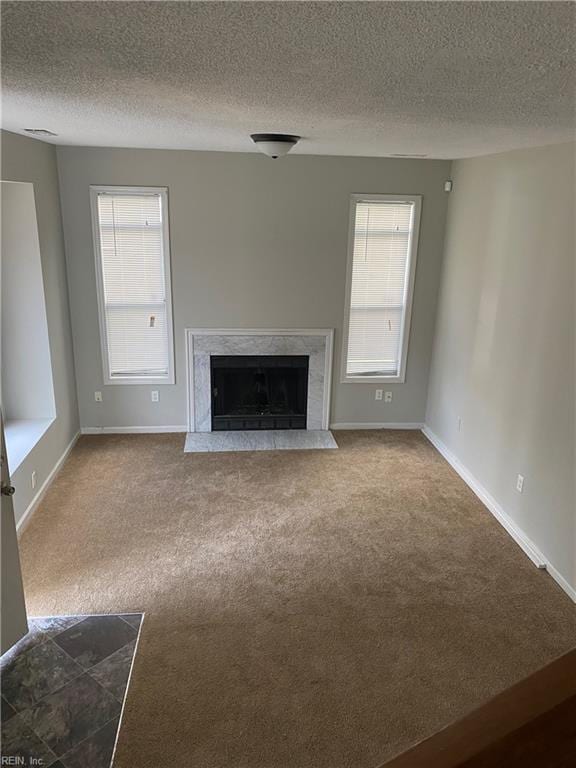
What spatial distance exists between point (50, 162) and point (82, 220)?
505 mm

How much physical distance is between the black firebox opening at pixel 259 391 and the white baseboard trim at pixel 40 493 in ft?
4.46

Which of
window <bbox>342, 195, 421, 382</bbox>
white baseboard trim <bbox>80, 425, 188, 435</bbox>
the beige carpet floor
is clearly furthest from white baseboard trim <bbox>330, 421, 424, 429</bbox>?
white baseboard trim <bbox>80, 425, 188, 435</bbox>

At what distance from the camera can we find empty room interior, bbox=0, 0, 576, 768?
54.7 inches

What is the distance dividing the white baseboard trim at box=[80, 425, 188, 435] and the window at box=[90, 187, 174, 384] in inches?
18.8

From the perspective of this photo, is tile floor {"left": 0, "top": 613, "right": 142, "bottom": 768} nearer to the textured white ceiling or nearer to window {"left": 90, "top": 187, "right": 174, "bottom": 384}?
the textured white ceiling

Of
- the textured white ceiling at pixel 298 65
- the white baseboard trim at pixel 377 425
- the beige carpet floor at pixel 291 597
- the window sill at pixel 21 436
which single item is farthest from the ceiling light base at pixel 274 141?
the white baseboard trim at pixel 377 425

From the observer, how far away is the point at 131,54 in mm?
1396

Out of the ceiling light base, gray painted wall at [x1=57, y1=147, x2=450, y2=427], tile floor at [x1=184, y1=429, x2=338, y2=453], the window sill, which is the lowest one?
tile floor at [x1=184, y1=429, x2=338, y2=453]

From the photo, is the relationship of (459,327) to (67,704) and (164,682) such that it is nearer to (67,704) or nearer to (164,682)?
(164,682)

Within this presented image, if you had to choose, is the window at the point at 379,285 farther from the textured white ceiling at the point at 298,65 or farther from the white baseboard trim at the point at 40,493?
the white baseboard trim at the point at 40,493

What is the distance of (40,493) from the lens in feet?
13.1

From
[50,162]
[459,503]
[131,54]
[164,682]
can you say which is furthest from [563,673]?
[50,162]

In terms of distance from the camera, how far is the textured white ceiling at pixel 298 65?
1.07 metres

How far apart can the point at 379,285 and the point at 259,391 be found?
5.07ft
